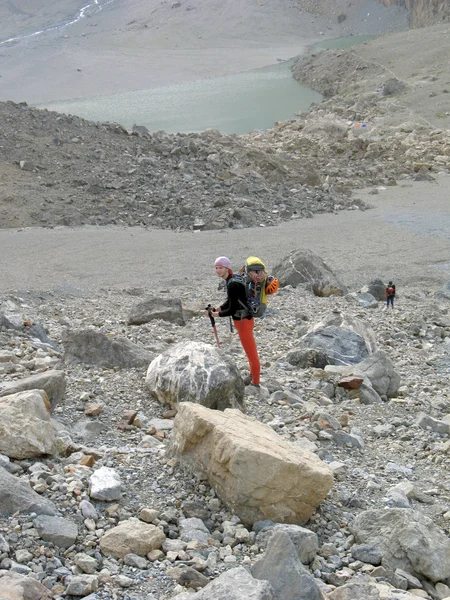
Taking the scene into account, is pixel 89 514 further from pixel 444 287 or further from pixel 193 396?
pixel 444 287

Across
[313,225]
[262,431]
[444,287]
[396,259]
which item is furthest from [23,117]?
[262,431]

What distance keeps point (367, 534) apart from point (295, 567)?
0.97 meters

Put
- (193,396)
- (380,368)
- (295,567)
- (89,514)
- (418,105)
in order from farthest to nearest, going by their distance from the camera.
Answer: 1. (418,105)
2. (380,368)
3. (193,396)
4. (89,514)
5. (295,567)

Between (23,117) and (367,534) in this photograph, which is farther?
(23,117)

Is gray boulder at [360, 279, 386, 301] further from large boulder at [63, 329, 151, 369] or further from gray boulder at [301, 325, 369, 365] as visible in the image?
large boulder at [63, 329, 151, 369]

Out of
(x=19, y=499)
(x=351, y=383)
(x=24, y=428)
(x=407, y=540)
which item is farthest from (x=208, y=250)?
(x=19, y=499)

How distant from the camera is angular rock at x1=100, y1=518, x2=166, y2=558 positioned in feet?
12.8

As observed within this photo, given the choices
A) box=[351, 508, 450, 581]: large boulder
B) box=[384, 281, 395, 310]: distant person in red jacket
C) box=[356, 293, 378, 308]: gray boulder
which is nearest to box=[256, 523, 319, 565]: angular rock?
box=[351, 508, 450, 581]: large boulder

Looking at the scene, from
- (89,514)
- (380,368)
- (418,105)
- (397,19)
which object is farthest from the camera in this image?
(397,19)

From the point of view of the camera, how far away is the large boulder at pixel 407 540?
163 inches

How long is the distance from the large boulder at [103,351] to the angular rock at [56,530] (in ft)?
10.6

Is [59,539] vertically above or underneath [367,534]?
above

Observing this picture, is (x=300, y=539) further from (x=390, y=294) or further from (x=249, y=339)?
(x=390, y=294)

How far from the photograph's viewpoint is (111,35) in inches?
3221
